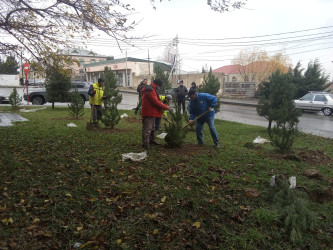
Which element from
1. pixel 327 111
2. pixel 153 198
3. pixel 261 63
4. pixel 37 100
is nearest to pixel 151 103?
pixel 153 198

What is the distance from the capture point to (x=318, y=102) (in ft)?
57.9

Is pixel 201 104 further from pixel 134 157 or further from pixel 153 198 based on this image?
pixel 153 198

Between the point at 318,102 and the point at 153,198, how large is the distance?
1760cm

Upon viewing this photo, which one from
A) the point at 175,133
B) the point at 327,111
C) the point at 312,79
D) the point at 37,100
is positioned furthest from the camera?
the point at 312,79

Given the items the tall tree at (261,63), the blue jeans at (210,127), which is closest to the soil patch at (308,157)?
the blue jeans at (210,127)

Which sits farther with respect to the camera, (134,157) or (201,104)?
(201,104)

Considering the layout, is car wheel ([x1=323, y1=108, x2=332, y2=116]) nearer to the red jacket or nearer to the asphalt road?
the asphalt road

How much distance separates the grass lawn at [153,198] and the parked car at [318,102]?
13436mm

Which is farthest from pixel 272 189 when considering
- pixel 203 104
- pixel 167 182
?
pixel 203 104

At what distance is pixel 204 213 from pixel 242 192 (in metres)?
0.83

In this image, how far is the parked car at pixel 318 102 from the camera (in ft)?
56.6

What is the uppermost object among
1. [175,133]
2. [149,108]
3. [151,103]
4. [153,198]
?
[151,103]

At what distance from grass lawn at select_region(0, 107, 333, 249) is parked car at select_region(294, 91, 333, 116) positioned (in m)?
13.4

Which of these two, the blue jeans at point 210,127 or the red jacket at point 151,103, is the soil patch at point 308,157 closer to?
the blue jeans at point 210,127
